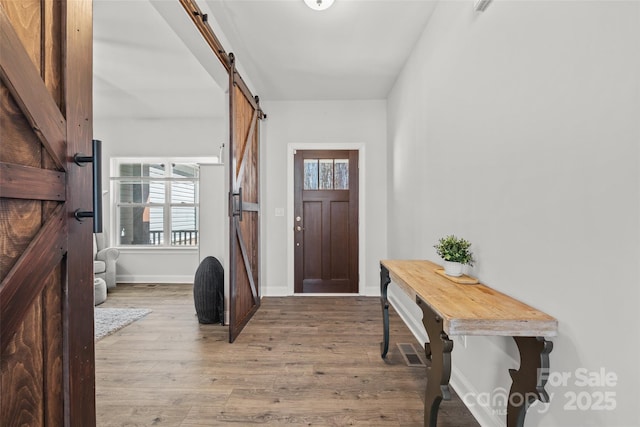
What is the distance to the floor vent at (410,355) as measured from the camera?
212 cm

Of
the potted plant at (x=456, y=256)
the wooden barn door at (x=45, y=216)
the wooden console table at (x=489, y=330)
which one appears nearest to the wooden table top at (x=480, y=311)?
the wooden console table at (x=489, y=330)

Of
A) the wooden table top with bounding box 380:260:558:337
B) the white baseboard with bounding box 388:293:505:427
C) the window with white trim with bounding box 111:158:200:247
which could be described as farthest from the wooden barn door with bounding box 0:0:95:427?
the window with white trim with bounding box 111:158:200:247

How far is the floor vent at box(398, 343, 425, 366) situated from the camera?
2.12 meters

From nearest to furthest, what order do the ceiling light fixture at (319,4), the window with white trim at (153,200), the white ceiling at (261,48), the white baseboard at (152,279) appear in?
the ceiling light fixture at (319,4) → the white ceiling at (261,48) → the white baseboard at (152,279) → the window with white trim at (153,200)

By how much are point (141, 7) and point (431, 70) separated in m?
2.28

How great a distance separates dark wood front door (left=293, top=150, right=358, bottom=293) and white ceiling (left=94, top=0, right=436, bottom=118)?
89cm

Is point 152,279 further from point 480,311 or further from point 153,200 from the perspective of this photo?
point 480,311

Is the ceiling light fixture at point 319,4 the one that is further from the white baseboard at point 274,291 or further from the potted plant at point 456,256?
the white baseboard at point 274,291

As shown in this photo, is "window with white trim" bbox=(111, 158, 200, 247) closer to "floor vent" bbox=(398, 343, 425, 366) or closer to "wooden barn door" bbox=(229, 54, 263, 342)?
"wooden barn door" bbox=(229, 54, 263, 342)

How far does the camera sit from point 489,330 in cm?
102

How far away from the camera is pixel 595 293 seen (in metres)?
0.88

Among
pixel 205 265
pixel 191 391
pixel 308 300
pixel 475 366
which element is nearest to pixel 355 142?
pixel 308 300

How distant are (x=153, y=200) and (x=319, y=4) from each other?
13.2 feet

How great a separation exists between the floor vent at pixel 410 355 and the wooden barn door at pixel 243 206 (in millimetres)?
1443
